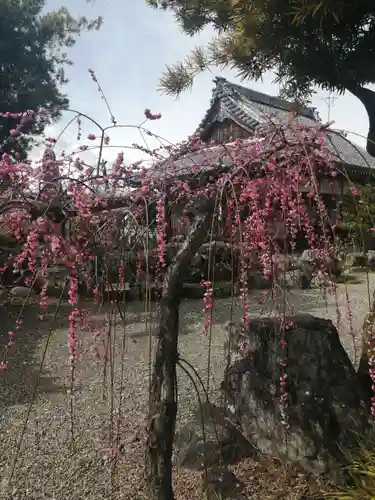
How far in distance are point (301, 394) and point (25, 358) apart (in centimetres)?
285

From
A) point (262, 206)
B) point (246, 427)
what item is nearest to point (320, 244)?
point (262, 206)

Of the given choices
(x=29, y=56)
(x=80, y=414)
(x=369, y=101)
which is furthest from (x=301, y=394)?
(x=29, y=56)

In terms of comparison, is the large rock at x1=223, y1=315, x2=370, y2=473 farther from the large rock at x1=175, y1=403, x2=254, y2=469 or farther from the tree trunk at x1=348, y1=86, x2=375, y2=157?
the tree trunk at x1=348, y1=86, x2=375, y2=157

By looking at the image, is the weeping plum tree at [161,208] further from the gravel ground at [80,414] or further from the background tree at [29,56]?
the background tree at [29,56]

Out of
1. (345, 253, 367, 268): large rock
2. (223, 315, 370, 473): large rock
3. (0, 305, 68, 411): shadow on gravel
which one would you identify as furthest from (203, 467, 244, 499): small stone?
(345, 253, 367, 268): large rock

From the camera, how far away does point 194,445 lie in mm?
2305

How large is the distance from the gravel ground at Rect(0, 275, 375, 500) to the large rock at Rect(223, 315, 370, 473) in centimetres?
20

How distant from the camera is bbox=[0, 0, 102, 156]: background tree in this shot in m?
9.95

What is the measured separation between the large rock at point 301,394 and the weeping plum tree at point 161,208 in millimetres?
559

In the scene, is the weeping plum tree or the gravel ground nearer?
the weeping plum tree

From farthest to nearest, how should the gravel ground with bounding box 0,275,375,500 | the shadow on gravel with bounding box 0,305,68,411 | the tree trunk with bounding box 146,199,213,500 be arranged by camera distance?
the shadow on gravel with bounding box 0,305,68,411 → the gravel ground with bounding box 0,275,375,500 → the tree trunk with bounding box 146,199,213,500

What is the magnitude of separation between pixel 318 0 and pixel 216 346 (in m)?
2.98

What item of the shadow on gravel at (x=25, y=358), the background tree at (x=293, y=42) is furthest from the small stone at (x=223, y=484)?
the background tree at (x=293, y=42)

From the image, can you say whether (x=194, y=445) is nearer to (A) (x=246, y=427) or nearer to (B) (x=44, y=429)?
(A) (x=246, y=427)
